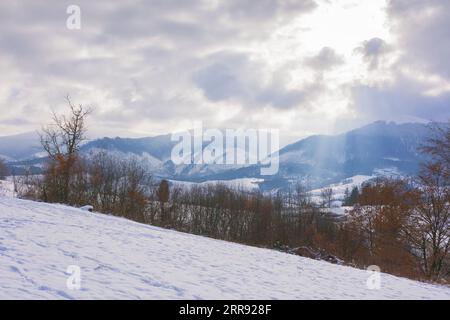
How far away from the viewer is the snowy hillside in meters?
8.27

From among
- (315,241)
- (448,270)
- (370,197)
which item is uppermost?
(370,197)

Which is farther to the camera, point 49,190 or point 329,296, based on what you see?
point 49,190

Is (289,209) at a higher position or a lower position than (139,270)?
lower

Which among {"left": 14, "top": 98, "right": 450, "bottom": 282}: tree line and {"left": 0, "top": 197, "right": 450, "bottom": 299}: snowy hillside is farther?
{"left": 14, "top": 98, "right": 450, "bottom": 282}: tree line

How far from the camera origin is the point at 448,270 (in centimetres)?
3139

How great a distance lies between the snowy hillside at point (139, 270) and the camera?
8266 millimetres

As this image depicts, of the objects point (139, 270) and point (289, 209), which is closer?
point (139, 270)

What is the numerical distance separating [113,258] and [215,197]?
93615 mm

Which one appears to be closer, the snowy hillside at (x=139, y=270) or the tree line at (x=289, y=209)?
the snowy hillside at (x=139, y=270)

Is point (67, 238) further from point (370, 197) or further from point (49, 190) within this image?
point (370, 197)

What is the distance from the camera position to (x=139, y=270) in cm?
1062
